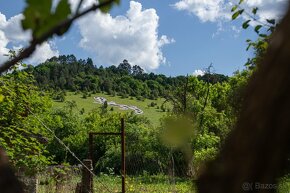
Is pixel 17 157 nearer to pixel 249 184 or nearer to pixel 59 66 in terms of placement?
pixel 249 184

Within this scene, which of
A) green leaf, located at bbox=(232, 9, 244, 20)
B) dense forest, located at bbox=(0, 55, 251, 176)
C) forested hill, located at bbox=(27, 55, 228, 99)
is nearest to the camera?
dense forest, located at bbox=(0, 55, 251, 176)

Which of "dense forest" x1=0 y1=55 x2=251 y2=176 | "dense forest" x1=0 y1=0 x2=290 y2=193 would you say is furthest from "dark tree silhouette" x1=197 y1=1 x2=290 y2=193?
"dense forest" x1=0 y1=55 x2=251 y2=176

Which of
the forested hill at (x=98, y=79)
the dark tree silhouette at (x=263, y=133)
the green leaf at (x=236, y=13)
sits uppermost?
the forested hill at (x=98, y=79)

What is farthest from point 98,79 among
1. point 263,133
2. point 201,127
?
point 263,133

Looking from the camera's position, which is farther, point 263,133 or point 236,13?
point 236,13

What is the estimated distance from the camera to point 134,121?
4959 centimetres

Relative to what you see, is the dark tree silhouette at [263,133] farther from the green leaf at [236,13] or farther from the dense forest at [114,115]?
the green leaf at [236,13]

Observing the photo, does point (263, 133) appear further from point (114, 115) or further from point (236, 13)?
point (114, 115)

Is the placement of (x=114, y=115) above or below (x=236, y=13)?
above

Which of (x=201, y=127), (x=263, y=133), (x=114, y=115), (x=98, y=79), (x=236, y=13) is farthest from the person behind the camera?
(x=98, y=79)

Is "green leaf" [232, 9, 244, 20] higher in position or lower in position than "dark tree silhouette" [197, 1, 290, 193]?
higher

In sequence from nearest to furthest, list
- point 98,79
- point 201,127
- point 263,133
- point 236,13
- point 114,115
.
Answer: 1. point 263,133
2. point 236,13
3. point 201,127
4. point 114,115
5. point 98,79

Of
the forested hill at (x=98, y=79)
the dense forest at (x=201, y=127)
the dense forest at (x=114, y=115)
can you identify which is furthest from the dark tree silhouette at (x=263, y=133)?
the forested hill at (x=98, y=79)

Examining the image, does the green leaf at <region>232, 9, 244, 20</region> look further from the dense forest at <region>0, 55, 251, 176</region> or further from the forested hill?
the forested hill
